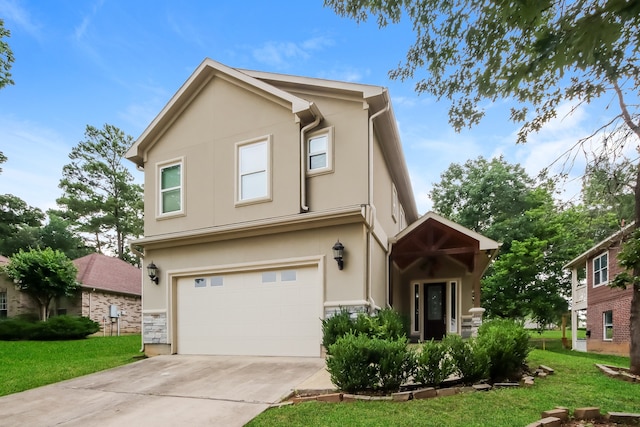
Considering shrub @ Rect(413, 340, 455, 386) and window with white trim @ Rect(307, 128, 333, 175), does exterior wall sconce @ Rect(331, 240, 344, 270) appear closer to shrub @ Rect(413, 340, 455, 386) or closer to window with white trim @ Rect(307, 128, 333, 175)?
window with white trim @ Rect(307, 128, 333, 175)

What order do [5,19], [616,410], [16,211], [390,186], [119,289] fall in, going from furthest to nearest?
[16,211], [119,289], [5,19], [390,186], [616,410]

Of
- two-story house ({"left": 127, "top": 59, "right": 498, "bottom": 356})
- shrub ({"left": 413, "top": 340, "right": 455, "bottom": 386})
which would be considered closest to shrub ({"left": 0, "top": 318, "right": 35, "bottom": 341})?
two-story house ({"left": 127, "top": 59, "right": 498, "bottom": 356})

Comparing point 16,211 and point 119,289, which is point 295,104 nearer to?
point 119,289

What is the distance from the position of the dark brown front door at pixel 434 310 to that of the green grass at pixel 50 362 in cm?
836

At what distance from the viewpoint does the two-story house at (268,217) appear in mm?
8961

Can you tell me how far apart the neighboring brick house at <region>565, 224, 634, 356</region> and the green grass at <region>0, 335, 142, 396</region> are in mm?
17258

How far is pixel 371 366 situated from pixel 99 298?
19077mm

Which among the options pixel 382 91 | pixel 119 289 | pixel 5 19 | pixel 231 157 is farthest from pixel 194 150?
pixel 119 289

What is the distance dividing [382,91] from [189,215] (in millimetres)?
5702

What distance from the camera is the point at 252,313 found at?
31.7 feet

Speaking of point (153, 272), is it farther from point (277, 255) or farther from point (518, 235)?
point (518, 235)

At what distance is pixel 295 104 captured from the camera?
950 cm

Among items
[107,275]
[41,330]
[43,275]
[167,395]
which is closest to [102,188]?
[107,275]

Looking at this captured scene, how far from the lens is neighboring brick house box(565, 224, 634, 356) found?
1702cm
